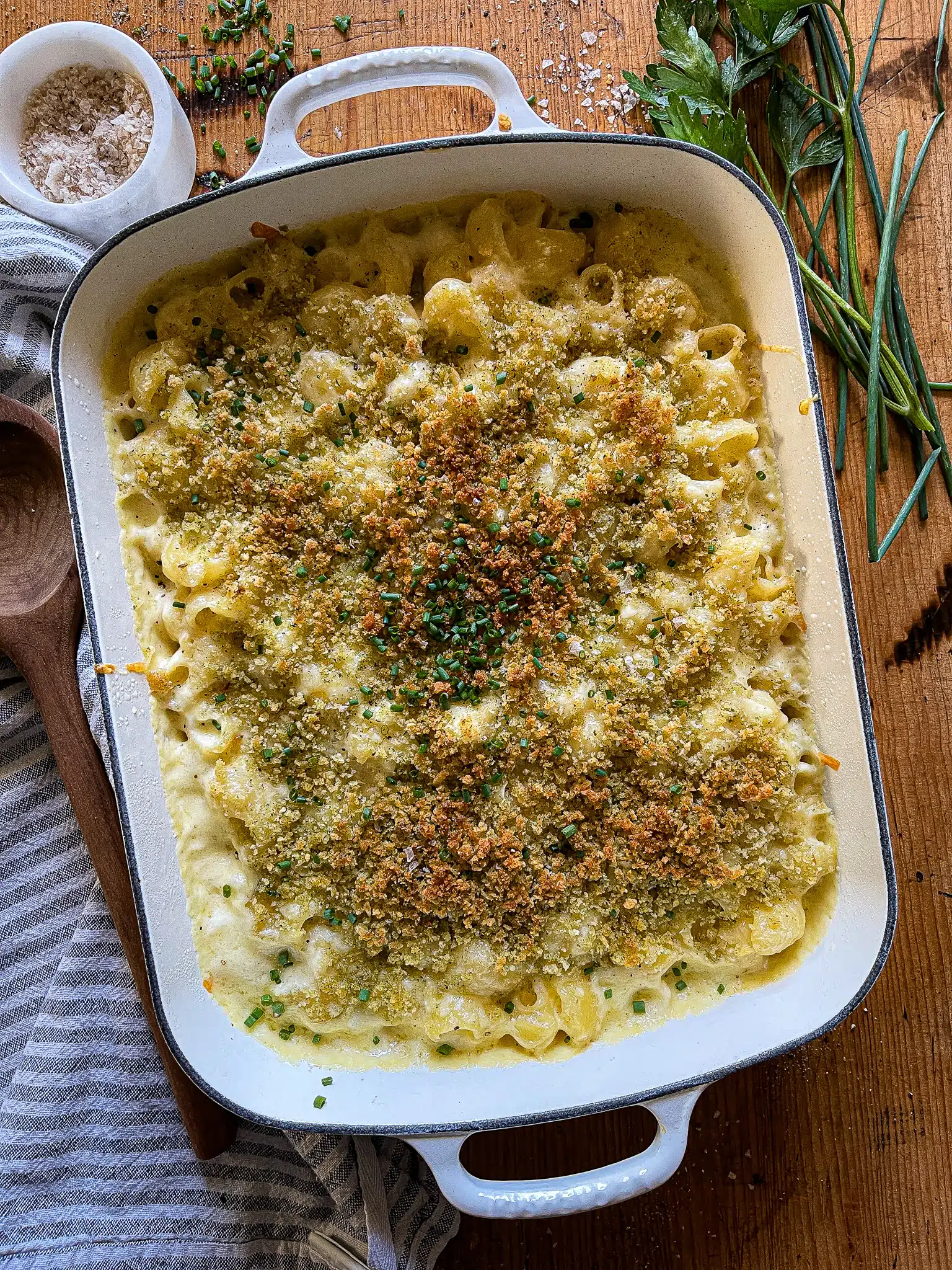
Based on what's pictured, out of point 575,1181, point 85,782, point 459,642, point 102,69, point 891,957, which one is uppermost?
point 102,69

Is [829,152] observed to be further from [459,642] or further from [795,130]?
[459,642]

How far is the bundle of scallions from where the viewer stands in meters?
1.91

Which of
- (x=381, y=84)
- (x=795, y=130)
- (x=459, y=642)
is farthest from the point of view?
(x=795, y=130)

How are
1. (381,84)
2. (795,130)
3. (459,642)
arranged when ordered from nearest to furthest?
(381,84) → (459,642) → (795,130)

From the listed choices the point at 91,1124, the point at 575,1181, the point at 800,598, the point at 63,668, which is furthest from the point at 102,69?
the point at 575,1181

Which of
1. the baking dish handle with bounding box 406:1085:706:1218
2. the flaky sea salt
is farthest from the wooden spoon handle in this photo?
the flaky sea salt

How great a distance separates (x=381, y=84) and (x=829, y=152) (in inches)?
38.8

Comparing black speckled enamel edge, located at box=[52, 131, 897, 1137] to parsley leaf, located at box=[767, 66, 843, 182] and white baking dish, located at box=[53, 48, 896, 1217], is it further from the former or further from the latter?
parsley leaf, located at box=[767, 66, 843, 182]

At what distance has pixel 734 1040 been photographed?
1.88 m

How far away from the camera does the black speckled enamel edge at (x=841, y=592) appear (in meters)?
1.75

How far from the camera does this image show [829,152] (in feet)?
6.58

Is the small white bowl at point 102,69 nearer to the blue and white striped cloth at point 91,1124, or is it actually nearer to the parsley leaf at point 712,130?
the blue and white striped cloth at point 91,1124

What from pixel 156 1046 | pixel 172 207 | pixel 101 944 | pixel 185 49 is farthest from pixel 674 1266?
pixel 185 49

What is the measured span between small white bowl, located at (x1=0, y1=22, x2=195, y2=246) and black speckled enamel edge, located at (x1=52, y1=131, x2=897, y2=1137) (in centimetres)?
A: 23
